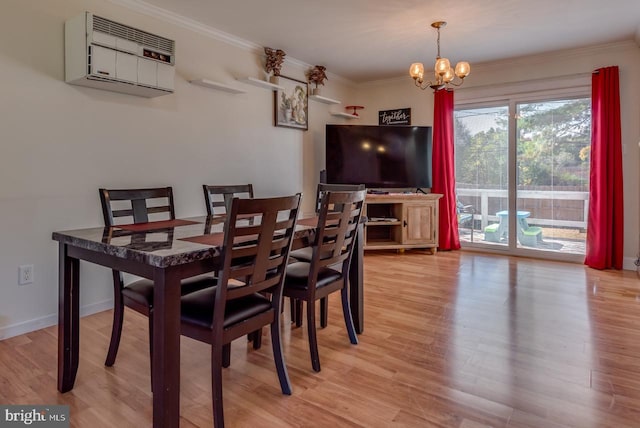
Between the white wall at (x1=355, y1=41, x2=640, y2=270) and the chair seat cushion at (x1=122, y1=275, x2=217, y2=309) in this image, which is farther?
the white wall at (x1=355, y1=41, x2=640, y2=270)

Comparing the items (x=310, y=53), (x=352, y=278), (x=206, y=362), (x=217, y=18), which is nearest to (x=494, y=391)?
(x=352, y=278)

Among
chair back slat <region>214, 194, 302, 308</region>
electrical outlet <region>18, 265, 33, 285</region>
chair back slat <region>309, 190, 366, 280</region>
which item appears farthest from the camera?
electrical outlet <region>18, 265, 33, 285</region>

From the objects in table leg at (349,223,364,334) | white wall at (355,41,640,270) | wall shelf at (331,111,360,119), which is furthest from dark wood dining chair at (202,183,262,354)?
white wall at (355,41,640,270)

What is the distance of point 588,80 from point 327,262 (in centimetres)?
404

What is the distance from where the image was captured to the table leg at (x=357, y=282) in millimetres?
2488

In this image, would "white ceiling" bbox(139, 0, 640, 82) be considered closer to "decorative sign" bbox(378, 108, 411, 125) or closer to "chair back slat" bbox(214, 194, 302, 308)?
"decorative sign" bbox(378, 108, 411, 125)

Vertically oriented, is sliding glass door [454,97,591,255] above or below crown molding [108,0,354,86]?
below

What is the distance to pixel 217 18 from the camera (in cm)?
345

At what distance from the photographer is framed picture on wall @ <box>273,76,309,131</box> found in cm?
445

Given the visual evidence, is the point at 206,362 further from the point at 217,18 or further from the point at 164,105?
the point at 217,18

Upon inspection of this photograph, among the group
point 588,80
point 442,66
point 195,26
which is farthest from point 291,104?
point 588,80

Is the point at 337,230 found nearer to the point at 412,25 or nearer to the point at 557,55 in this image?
the point at 412,25

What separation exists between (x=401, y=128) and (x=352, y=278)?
10.5ft

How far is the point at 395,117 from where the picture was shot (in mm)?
5602
